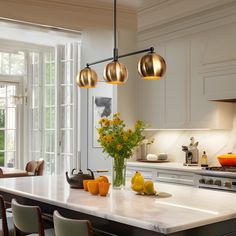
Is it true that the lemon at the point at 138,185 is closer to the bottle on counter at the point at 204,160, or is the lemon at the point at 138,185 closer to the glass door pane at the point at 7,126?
the bottle on counter at the point at 204,160

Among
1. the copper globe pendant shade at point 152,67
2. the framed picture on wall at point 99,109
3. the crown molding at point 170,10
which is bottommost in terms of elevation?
the framed picture on wall at point 99,109

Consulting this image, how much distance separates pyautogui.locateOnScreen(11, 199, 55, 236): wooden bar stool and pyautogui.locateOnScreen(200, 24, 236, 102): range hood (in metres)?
2.86

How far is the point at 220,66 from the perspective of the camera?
4730 millimetres

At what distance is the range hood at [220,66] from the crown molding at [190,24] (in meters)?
0.12

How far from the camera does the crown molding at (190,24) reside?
15.4ft

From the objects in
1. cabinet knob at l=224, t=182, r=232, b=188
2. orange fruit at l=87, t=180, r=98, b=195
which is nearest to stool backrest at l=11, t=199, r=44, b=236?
orange fruit at l=87, t=180, r=98, b=195

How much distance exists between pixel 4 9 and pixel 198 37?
235 cm

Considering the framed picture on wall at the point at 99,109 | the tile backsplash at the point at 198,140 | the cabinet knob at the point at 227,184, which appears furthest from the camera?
the framed picture on wall at the point at 99,109

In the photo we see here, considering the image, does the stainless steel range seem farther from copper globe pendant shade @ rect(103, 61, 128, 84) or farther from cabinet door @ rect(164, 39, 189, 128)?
copper globe pendant shade @ rect(103, 61, 128, 84)

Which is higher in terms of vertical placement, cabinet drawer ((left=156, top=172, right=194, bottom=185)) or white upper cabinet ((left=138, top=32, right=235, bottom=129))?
white upper cabinet ((left=138, top=32, right=235, bottom=129))

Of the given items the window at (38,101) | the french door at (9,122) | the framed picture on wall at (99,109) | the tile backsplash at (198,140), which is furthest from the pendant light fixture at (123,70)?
the french door at (9,122)

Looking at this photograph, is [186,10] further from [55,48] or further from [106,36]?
[55,48]

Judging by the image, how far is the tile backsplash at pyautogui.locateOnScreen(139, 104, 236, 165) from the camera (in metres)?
5.06

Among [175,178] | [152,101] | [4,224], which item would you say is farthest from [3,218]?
[152,101]
